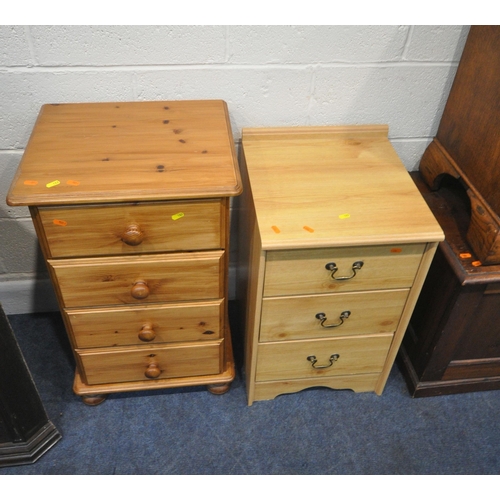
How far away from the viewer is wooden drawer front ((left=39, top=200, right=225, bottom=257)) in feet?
3.50

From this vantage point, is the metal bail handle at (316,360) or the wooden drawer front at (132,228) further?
the metal bail handle at (316,360)

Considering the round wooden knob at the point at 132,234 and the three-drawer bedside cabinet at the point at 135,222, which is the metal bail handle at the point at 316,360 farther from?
the round wooden knob at the point at 132,234

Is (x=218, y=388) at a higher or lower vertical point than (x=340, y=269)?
lower

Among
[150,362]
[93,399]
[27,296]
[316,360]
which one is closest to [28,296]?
[27,296]

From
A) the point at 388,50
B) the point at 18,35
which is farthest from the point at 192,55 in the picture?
the point at 388,50

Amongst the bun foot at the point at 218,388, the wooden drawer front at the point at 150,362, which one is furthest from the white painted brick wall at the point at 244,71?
the bun foot at the point at 218,388

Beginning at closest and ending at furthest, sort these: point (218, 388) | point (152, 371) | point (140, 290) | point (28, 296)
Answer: point (140, 290) < point (152, 371) < point (218, 388) < point (28, 296)

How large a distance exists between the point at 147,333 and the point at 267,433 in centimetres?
52

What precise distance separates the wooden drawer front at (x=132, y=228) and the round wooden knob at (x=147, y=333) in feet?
0.89

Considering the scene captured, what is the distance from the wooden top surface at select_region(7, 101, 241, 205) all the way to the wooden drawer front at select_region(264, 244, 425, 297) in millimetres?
237

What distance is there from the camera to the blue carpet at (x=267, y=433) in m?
1.44

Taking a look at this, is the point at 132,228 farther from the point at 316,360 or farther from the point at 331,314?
the point at 316,360

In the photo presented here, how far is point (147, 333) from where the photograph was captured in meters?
1.33

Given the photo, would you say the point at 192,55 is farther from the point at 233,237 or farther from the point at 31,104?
the point at 233,237
